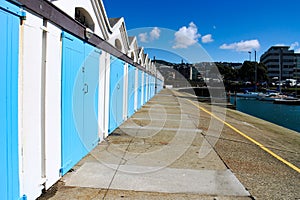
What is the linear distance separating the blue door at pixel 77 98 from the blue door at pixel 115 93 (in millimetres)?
1739

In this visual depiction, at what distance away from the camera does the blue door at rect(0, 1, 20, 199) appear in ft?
8.59

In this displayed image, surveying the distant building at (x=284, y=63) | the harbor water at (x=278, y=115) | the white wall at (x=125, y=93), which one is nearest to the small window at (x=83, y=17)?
the white wall at (x=125, y=93)

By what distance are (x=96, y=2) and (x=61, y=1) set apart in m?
2.11

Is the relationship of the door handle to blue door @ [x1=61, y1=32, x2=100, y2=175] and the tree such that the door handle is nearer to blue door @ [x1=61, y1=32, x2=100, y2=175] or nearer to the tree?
blue door @ [x1=61, y1=32, x2=100, y2=175]

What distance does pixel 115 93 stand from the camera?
8.66 meters

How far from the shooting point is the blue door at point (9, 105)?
2617 mm

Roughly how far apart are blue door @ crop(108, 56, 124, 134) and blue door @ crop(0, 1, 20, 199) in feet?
16.3

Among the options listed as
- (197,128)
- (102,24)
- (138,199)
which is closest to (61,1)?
(102,24)

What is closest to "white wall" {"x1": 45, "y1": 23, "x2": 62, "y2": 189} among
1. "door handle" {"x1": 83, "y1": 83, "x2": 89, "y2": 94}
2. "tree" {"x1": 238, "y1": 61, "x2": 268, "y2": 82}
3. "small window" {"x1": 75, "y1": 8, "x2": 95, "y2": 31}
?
"door handle" {"x1": 83, "y1": 83, "x2": 89, "y2": 94}

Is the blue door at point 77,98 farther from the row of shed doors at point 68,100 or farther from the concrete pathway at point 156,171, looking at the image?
the concrete pathway at point 156,171

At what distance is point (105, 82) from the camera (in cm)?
731

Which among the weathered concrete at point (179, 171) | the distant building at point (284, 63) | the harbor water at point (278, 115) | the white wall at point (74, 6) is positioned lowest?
the harbor water at point (278, 115)

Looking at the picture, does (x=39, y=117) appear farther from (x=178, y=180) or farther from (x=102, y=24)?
(x=102, y=24)

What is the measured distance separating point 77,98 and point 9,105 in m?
2.16
